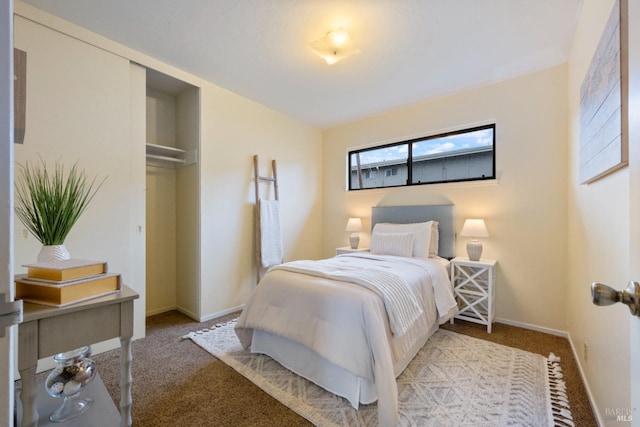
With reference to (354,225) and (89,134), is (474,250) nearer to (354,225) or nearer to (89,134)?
(354,225)

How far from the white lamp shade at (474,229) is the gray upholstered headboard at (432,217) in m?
0.29

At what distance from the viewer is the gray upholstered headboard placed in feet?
10.2

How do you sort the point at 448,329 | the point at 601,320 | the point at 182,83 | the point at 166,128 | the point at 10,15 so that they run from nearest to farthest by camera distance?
the point at 10,15 < the point at 601,320 < the point at 448,329 < the point at 182,83 < the point at 166,128

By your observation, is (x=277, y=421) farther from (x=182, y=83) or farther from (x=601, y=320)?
(x=182, y=83)

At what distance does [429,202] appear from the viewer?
3350 millimetres

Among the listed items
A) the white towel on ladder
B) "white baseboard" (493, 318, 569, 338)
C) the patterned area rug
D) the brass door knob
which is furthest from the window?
the brass door knob

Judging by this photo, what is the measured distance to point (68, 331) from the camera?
3.28ft

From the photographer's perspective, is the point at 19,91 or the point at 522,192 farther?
the point at 522,192

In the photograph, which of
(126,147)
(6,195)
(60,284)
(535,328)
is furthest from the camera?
(535,328)

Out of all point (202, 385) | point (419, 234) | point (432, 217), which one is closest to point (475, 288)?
point (419, 234)

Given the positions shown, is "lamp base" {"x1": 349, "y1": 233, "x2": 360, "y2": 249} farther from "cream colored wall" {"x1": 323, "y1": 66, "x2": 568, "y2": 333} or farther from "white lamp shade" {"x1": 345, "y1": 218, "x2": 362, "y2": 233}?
"cream colored wall" {"x1": 323, "y1": 66, "x2": 568, "y2": 333}

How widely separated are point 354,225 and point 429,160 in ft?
4.38

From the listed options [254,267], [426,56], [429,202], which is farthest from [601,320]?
[254,267]

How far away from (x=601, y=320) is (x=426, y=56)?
2.35 metres
